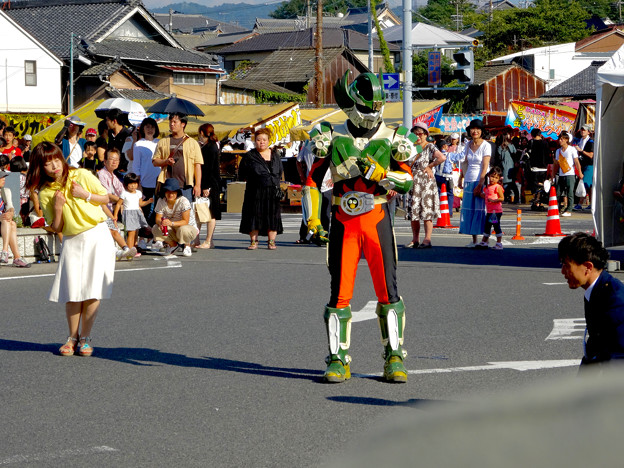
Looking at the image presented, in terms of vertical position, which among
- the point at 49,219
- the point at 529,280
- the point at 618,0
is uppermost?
the point at 618,0

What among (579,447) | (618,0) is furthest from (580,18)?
(579,447)

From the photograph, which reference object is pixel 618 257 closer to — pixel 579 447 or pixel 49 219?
pixel 49 219

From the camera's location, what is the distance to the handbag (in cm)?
1481

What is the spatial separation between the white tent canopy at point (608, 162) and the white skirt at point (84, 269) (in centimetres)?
708

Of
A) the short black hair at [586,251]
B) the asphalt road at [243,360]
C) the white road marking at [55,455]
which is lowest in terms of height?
the white road marking at [55,455]

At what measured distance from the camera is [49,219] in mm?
7750

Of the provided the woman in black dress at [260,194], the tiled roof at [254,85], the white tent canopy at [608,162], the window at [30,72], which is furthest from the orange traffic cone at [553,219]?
the tiled roof at [254,85]

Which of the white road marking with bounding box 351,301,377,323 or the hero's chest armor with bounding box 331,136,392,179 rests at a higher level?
the hero's chest armor with bounding box 331,136,392,179

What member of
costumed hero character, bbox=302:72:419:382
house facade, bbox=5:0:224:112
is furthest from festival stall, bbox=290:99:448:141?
costumed hero character, bbox=302:72:419:382

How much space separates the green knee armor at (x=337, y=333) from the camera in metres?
6.52

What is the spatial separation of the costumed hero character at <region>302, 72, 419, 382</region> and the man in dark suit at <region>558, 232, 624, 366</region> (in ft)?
6.30

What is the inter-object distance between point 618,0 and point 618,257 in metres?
117

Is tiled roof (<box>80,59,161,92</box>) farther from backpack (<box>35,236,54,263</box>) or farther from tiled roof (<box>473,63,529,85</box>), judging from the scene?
backpack (<box>35,236,54,263</box>)

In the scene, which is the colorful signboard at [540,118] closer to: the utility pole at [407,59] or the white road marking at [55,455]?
the utility pole at [407,59]
